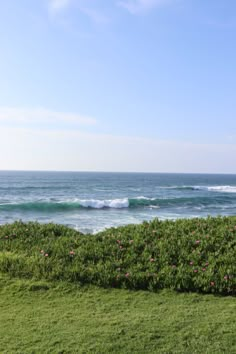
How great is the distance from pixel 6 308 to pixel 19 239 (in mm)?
3122

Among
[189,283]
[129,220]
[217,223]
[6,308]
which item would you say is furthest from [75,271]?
[129,220]

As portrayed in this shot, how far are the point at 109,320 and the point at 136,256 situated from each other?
6.98 ft

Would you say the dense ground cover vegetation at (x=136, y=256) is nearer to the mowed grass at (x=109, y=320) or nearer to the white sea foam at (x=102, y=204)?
the mowed grass at (x=109, y=320)

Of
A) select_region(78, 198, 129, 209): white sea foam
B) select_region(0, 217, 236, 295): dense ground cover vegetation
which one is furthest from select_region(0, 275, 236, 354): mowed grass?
select_region(78, 198, 129, 209): white sea foam

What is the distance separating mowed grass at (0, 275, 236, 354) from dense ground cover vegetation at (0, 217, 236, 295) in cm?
24

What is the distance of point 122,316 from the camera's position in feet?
14.4

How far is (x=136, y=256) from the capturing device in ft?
20.7

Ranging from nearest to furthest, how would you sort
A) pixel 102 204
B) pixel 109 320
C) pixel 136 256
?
pixel 109 320, pixel 136 256, pixel 102 204

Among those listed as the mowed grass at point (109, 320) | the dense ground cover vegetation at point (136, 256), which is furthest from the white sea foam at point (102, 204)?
the mowed grass at point (109, 320)

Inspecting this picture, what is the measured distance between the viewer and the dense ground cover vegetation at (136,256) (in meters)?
5.48

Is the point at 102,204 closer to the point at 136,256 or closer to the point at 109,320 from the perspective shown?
the point at 136,256

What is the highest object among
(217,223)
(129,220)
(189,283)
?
(217,223)

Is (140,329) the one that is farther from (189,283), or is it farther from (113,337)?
(189,283)

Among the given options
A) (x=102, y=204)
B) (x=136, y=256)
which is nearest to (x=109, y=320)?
(x=136, y=256)
